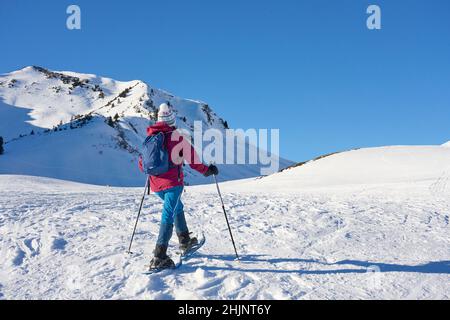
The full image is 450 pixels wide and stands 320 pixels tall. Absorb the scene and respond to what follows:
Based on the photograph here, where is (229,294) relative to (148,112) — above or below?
below

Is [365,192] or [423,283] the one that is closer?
[423,283]

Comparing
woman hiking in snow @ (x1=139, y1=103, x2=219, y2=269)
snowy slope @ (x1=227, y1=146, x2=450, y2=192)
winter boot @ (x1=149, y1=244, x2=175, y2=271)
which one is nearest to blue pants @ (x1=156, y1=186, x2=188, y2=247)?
woman hiking in snow @ (x1=139, y1=103, x2=219, y2=269)

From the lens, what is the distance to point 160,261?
617 centimetres

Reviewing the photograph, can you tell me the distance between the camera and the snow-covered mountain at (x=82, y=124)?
156ft

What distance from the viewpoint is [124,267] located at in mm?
6355

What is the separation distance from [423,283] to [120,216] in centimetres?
666

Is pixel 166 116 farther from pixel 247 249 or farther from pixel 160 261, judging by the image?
pixel 247 249

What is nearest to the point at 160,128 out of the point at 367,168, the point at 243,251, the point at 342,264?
the point at 243,251

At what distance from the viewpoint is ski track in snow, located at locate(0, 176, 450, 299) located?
18.4 feet

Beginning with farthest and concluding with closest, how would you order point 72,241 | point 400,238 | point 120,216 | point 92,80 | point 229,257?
point 92,80
point 120,216
point 400,238
point 72,241
point 229,257

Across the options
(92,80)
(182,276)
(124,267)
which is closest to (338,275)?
(182,276)
